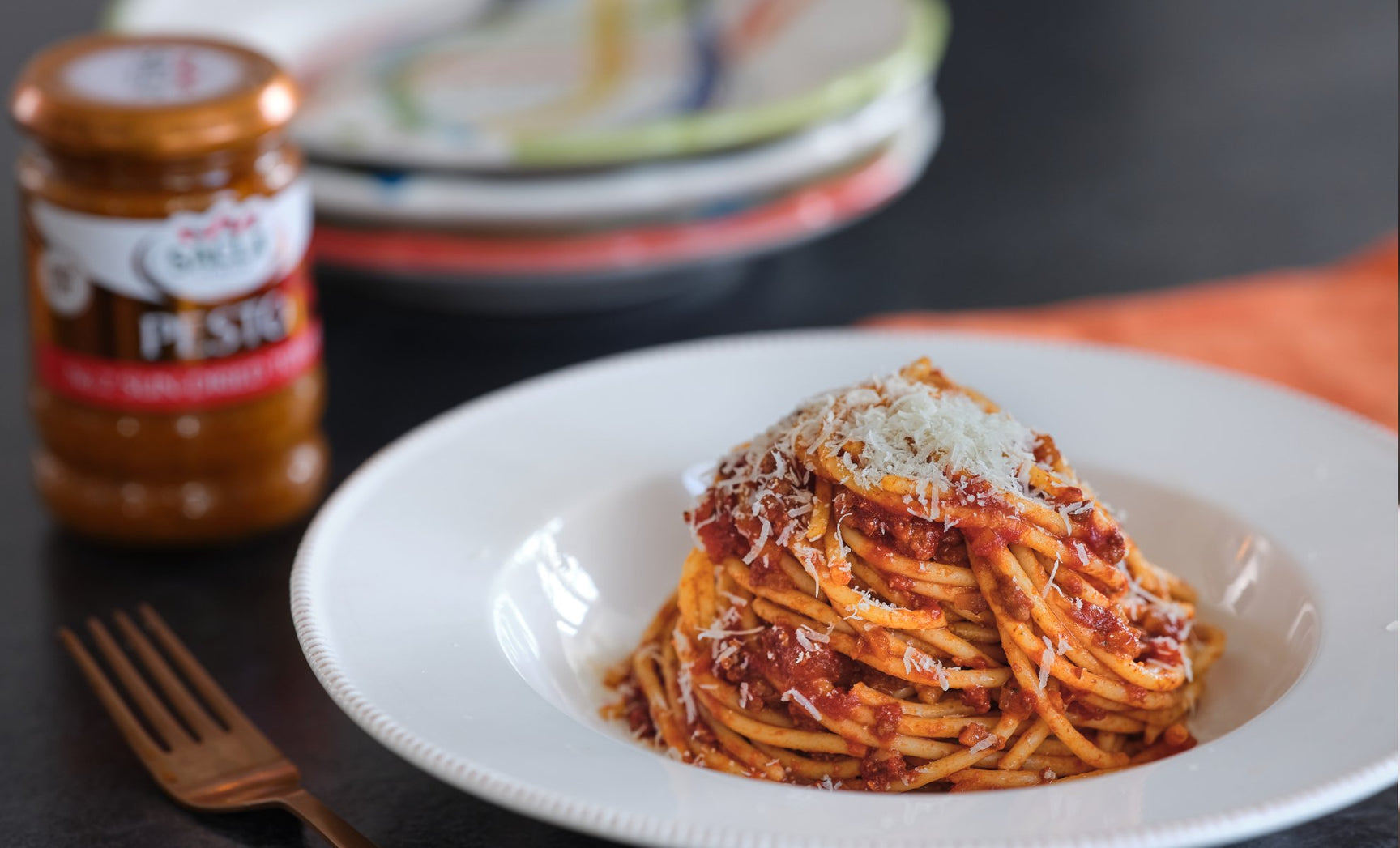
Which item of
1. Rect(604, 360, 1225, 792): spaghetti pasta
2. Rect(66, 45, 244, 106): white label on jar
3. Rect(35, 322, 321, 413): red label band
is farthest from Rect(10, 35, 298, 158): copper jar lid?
Rect(604, 360, 1225, 792): spaghetti pasta


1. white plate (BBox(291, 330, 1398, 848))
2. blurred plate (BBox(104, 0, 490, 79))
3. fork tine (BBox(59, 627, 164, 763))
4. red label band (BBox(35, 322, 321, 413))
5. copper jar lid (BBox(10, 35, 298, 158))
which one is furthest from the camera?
blurred plate (BBox(104, 0, 490, 79))

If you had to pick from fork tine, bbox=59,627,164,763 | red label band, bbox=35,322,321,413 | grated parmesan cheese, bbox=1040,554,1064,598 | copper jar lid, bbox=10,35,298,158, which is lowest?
fork tine, bbox=59,627,164,763

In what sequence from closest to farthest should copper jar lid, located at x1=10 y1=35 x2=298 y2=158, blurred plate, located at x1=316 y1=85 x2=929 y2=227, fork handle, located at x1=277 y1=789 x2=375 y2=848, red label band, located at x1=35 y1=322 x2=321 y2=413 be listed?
1. fork handle, located at x1=277 y1=789 x2=375 y2=848
2. copper jar lid, located at x1=10 y1=35 x2=298 y2=158
3. red label band, located at x1=35 y1=322 x2=321 y2=413
4. blurred plate, located at x1=316 y1=85 x2=929 y2=227

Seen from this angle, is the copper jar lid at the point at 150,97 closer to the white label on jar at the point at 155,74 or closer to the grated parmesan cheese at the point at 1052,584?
the white label on jar at the point at 155,74

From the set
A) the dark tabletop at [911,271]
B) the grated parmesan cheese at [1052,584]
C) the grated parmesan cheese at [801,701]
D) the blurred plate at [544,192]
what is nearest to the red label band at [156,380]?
the dark tabletop at [911,271]

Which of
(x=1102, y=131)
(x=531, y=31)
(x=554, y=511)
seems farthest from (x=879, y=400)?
(x=1102, y=131)

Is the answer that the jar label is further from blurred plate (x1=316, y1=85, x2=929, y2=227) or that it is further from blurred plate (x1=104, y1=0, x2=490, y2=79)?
blurred plate (x1=104, y1=0, x2=490, y2=79)

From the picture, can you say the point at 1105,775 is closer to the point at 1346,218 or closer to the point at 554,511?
the point at 554,511
